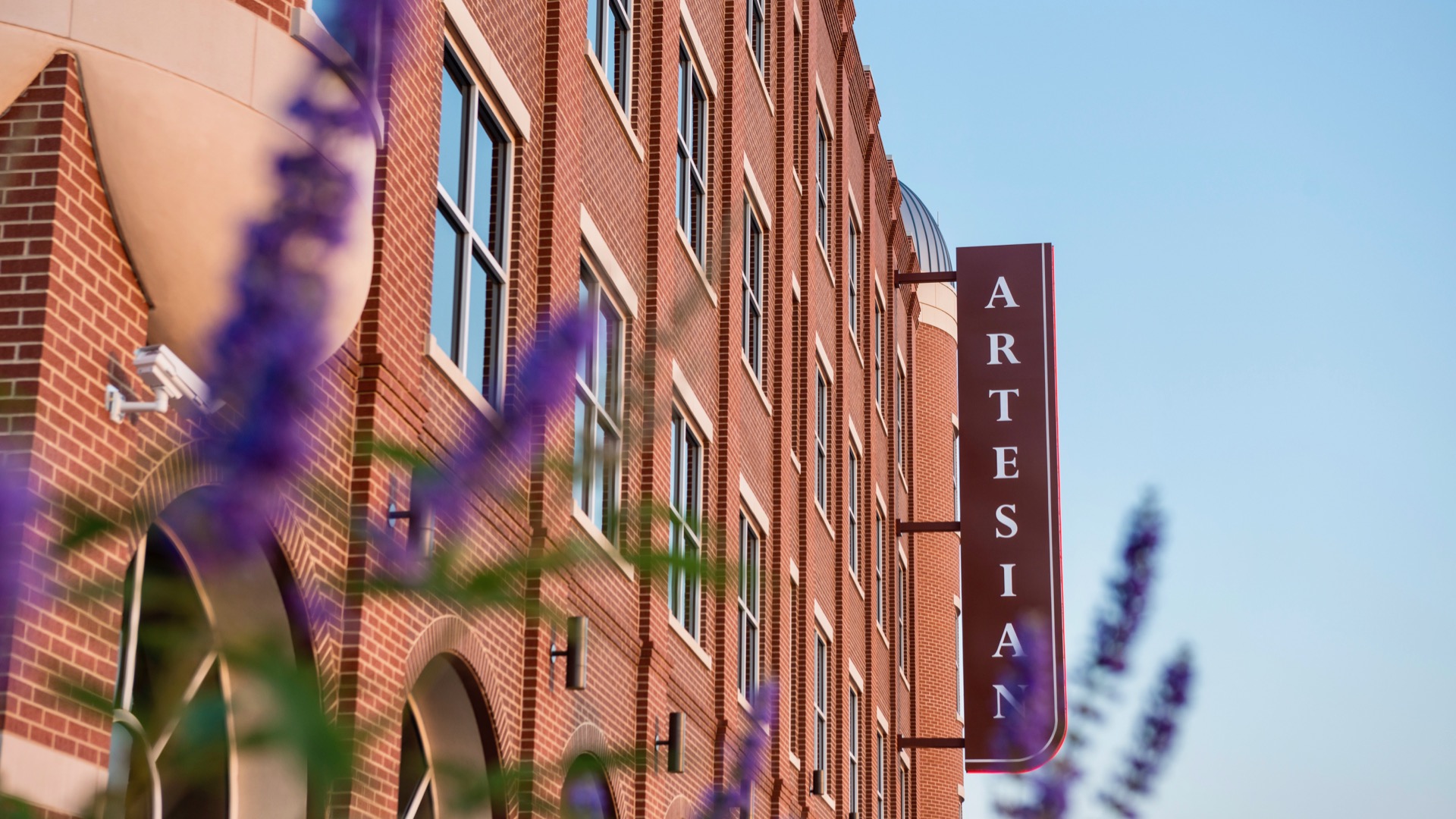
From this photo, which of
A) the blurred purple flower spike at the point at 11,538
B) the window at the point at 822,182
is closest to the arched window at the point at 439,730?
the blurred purple flower spike at the point at 11,538

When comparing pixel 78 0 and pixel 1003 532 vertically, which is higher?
pixel 1003 532

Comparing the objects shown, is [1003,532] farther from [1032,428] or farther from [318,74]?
[318,74]

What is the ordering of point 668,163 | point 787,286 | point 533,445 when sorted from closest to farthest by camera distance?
point 533,445 < point 668,163 < point 787,286

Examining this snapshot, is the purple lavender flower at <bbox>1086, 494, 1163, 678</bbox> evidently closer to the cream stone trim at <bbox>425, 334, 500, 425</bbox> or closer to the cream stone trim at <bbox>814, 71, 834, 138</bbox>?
the cream stone trim at <bbox>425, 334, 500, 425</bbox>

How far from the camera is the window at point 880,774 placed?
31750 millimetres

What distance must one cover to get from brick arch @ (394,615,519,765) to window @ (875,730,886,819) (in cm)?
1874

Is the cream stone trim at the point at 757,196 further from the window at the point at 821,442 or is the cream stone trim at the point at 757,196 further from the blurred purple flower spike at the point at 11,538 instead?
the blurred purple flower spike at the point at 11,538

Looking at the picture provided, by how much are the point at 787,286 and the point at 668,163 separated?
21.5 feet

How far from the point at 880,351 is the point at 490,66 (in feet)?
74.8

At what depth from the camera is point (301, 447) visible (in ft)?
4.51

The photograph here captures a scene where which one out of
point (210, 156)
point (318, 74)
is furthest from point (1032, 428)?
point (318, 74)

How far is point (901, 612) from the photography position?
3684 cm

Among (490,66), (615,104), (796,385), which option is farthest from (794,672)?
(490,66)

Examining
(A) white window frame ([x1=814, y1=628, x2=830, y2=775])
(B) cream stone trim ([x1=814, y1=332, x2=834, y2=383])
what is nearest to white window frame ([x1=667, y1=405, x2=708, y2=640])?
(A) white window frame ([x1=814, y1=628, x2=830, y2=775])
